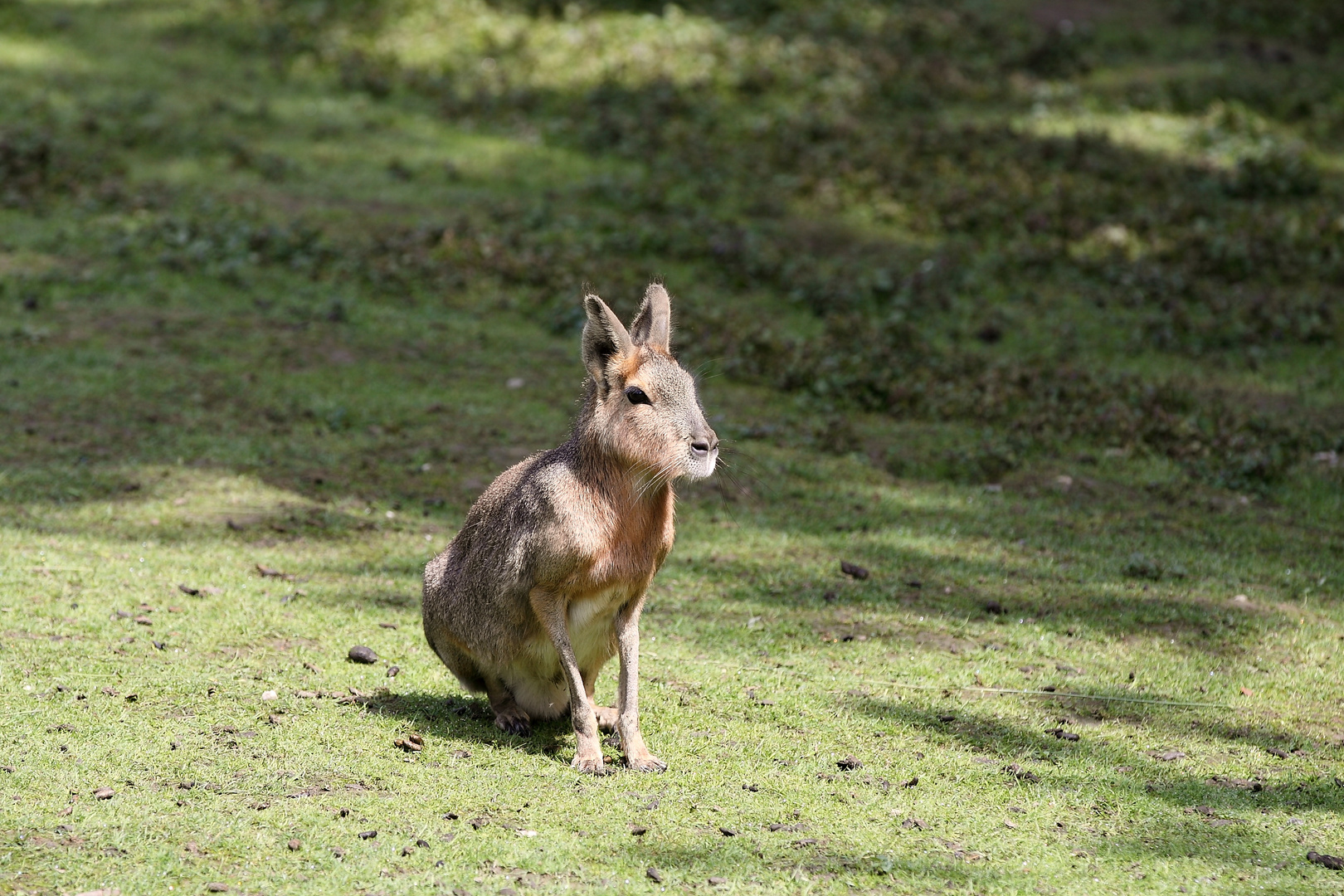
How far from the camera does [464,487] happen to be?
8289mm

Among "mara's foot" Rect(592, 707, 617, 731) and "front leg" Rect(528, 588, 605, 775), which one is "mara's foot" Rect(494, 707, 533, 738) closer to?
"mara's foot" Rect(592, 707, 617, 731)

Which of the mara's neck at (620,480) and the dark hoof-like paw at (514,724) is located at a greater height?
the mara's neck at (620,480)

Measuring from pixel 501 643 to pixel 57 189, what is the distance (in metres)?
9.45

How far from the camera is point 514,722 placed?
209 inches

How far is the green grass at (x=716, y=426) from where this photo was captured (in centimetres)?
456

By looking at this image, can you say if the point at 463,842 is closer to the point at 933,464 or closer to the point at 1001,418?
the point at 933,464

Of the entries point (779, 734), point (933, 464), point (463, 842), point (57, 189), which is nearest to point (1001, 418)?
point (933, 464)

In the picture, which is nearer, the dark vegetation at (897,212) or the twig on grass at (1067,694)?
the twig on grass at (1067,694)

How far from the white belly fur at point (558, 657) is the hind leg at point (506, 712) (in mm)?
24

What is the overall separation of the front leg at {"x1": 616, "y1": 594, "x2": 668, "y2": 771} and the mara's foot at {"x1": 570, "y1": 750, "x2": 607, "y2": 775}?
4.2 inches

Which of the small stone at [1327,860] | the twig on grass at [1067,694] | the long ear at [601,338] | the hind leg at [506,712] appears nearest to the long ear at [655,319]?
the long ear at [601,338]

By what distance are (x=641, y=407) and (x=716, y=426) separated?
4709mm

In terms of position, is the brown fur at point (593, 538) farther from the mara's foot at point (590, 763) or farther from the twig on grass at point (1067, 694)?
the twig on grass at point (1067, 694)

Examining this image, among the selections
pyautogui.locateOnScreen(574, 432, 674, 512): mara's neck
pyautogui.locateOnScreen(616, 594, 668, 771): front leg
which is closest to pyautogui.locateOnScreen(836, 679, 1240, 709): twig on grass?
pyautogui.locateOnScreen(616, 594, 668, 771): front leg
